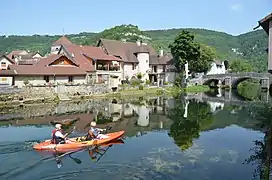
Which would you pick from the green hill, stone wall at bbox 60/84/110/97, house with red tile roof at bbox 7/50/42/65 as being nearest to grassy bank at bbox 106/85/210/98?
stone wall at bbox 60/84/110/97

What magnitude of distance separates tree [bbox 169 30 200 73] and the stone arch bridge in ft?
29.2

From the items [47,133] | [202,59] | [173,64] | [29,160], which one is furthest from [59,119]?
[202,59]

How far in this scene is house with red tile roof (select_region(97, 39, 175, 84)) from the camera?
192 feet

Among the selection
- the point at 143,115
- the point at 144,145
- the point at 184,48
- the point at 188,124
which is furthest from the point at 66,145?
the point at 184,48

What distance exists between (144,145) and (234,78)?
171ft

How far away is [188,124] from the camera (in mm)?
25172

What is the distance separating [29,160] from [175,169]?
694 cm

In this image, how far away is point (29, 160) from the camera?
14.7 m

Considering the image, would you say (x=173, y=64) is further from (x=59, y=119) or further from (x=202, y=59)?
(x=59, y=119)

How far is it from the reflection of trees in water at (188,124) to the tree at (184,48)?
81.0 ft

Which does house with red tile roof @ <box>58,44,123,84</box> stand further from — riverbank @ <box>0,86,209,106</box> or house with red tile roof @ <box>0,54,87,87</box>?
riverbank @ <box>0,86,209,106</box>

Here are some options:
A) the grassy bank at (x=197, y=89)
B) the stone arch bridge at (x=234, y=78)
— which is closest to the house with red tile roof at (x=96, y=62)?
the grassy bank at (x=197, y=89)

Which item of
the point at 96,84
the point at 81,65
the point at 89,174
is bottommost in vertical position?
the point at 89,174

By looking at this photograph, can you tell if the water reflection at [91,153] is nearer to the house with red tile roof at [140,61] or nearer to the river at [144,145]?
the river at [144,145]
